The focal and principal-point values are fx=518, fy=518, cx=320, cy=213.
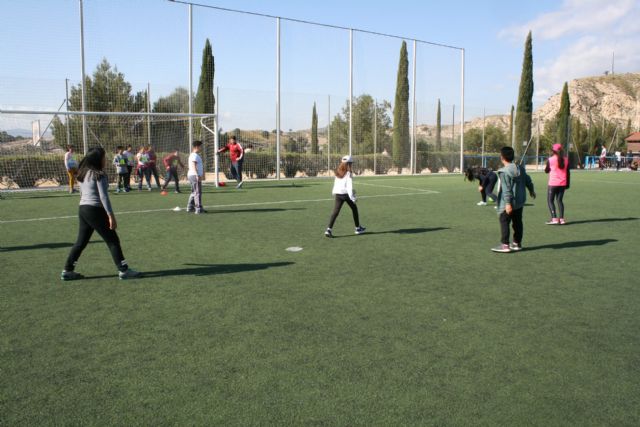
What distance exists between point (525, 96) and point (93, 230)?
1808 inches

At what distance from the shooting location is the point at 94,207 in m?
6.57

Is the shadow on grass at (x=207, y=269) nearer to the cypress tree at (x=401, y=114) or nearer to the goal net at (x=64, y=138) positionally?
the goal net at (x=64, y=138)

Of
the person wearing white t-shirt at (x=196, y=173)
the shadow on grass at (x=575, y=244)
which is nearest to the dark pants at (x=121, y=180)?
the person wearing white t-shirt at (x=196, y=173)

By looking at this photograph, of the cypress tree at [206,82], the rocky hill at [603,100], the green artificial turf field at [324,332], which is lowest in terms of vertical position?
the green artificial turf field at [324,332]

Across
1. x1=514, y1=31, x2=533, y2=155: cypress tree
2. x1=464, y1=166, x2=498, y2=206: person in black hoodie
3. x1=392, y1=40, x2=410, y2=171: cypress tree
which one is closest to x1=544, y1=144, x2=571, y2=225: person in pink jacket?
x1=464, y1=166, x2=498, y2=206: person in black hoodie

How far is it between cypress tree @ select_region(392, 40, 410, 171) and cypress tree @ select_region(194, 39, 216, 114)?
14.2 m

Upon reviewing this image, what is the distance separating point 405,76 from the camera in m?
38.2

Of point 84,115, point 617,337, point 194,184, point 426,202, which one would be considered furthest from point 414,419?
point 84,115

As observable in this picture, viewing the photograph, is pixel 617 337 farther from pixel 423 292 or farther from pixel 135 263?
pixel 135 263

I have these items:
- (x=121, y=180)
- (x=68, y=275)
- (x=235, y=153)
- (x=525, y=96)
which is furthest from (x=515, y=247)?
(x=525, y=96)

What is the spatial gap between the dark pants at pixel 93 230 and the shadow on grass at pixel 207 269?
360 mm

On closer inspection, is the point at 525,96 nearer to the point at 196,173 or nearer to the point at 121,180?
the point at 121,180

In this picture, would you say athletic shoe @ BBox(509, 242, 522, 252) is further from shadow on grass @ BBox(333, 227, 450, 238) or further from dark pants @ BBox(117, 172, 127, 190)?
dark pants @ BBox(117, 172, 127, 190)

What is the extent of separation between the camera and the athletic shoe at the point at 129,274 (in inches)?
269
